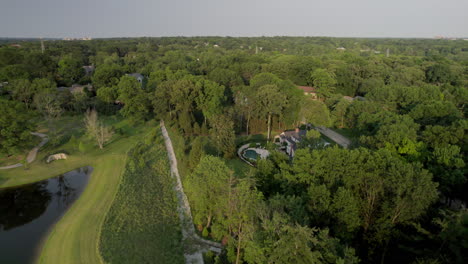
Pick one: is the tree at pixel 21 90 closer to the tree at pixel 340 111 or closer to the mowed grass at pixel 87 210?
the mowed grass at pixel 87 210

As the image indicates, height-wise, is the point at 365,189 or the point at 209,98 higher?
the point at 209,98

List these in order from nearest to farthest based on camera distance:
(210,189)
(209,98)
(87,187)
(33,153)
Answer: (210,189) < (87,187) < (33,153) < (209,98)

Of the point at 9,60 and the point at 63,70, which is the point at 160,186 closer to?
the point at 63,70

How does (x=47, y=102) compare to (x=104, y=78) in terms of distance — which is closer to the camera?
(x=47, y=102)

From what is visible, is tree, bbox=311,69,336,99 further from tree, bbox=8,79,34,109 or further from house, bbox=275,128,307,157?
tree, bbox=8,79,34,109

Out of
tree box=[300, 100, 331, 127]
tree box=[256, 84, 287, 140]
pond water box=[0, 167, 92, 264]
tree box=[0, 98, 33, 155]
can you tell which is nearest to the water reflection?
pond water box=[0, 167, 92, 264]

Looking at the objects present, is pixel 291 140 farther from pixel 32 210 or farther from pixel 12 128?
pixel 12 128

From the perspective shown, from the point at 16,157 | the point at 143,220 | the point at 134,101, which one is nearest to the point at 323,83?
the point at 134,101

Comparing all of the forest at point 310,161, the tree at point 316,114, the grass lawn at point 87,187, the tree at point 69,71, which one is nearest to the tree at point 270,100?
the forest at point 310,161
